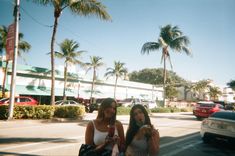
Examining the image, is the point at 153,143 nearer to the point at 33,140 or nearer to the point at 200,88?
the point at 33,140

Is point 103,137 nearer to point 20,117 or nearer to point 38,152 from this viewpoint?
point 38,152

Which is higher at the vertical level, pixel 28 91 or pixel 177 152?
pixel 28 91

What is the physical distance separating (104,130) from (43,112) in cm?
1407

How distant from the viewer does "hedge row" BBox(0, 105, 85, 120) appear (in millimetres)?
15062

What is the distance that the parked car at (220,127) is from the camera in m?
8.85

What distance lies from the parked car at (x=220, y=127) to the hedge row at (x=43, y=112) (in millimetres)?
10763

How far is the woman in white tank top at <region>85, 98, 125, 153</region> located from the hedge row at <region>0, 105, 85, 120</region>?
13.6 m

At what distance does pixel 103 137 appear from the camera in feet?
9.89

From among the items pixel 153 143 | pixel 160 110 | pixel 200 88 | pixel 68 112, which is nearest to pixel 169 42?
pixel 160 110

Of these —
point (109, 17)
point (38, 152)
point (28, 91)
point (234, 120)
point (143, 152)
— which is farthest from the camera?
point (28, 91)

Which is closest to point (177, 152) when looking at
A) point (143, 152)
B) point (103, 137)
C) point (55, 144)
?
point (55, 144)

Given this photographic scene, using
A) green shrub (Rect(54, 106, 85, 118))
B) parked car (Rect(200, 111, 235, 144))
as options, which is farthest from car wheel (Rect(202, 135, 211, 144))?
green shrub (Rect(54, 106, 85, 118))

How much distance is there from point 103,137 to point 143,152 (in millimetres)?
670

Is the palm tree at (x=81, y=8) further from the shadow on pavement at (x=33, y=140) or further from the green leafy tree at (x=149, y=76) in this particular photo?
the green leafy tree at (x=149, y=76)
